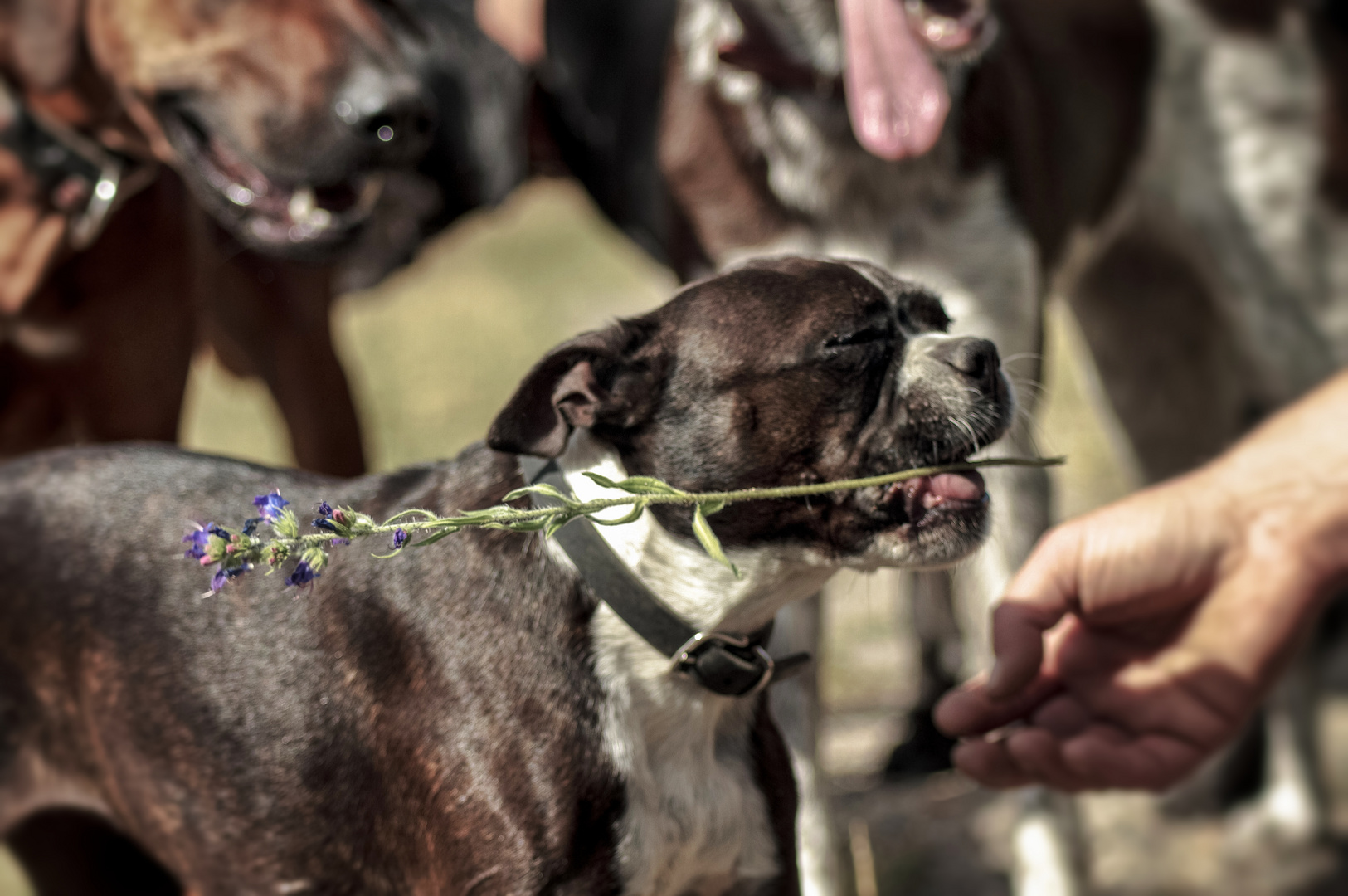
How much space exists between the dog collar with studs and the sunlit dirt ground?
24cm

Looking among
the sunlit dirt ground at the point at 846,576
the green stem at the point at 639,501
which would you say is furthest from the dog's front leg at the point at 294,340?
the green stem at the point at 639,501

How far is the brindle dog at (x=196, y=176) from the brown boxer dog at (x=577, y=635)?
0.99 metres

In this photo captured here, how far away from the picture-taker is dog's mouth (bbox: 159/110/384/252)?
2906 mm

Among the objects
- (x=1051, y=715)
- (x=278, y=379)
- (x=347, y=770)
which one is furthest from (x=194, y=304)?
(x=1051, y=715)

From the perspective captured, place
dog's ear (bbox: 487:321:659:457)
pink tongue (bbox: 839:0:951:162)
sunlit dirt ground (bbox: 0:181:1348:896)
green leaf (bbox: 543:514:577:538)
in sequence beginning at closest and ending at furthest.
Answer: green leaf (bbox: 543:514:577:538)
dog's ear (bbox: 487:321:659:457)
pink tongue (bbox: 839:0:951:162)
sunlit dirt ground (bbox: 0:181:1348:896)

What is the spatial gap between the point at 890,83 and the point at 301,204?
3.85 ft

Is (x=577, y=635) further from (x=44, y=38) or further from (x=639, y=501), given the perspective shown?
(x=44, y=38)

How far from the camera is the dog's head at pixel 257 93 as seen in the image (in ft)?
9.37

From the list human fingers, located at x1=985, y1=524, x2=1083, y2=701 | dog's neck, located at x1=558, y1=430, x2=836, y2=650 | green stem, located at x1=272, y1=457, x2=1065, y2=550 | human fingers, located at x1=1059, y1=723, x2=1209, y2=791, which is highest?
green stem, located at x1=272, y1=457, x2=1065, y2=550

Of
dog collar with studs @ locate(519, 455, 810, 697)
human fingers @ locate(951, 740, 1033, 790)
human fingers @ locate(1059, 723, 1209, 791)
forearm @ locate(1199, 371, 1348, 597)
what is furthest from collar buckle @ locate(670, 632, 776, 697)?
forearm @ locate(1199, 371, 1348, 597)

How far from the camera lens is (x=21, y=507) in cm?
226

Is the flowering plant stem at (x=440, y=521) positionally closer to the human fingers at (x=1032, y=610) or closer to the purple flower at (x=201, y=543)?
the purple flower at (x=201, y=543)

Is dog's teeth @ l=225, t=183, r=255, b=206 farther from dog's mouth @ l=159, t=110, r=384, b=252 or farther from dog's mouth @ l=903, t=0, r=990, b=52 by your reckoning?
dog's mouth @ l=903, t=0, r=990, b=52

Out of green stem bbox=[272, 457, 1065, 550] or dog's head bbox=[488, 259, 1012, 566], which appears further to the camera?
dog's head bbox=[488, 259, 1012, 566]
